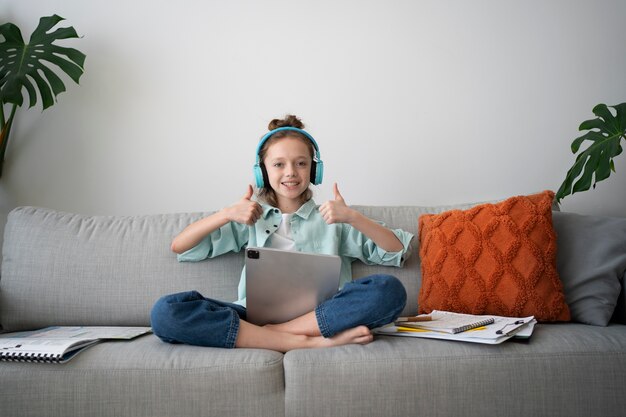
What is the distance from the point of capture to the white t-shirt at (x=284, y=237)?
204 centimetres

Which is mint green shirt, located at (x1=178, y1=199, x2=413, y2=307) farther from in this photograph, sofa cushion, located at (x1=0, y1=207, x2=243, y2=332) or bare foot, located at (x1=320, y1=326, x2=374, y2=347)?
bare foot, located at (x1=320, y1=326, x2=374, y2=347)

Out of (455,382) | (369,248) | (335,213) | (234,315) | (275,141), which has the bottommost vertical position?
(455,382)

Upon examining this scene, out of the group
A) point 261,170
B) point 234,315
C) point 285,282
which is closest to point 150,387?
point 234,315

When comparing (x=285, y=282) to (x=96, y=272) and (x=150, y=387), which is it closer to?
(x=150, y=387)

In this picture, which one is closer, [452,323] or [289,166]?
[452,323]

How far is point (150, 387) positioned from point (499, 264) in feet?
3.71

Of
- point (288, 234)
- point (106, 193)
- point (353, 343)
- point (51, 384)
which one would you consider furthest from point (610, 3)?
point (51, 384)

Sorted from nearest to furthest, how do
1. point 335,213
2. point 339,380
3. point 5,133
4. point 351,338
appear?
1. point 339,380
2. point 351,338
3. point 335,213
4. point 5,133

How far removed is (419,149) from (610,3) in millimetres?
1119

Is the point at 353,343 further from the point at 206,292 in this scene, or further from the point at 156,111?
the point at 156,111

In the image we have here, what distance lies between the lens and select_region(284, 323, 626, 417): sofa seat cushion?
1.43m

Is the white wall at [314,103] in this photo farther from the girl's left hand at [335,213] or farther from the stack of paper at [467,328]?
the stack of paper at [467,328]

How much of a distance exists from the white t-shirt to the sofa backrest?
156 millimetres

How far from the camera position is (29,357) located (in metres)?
1.47
